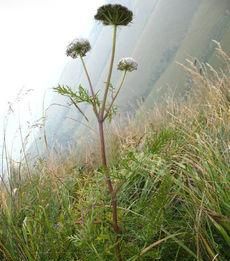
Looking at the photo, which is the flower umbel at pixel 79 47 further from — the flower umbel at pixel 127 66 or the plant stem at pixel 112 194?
the plant stem at pixel 112 194

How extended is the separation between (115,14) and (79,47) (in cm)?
31

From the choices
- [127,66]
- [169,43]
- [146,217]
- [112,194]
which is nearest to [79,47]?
[127,66]

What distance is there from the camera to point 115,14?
204 cm

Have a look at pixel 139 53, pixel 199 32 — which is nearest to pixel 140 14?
pixel 139 53

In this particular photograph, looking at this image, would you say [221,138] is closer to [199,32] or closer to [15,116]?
[15,116]

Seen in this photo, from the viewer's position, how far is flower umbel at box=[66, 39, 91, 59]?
89.5 inches

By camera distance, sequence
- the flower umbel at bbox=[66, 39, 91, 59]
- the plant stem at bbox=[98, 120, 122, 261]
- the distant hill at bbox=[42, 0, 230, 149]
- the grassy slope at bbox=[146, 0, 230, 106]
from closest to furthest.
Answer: the plant stem at bbox=[98, 120, 122, 261]
the flower umbel at bbox=[66, 39, 91, 59]
the grassy slope at bbox=[146, 0, 230, 106]
the distant hill at bbox=[42, 0, 230, 149]

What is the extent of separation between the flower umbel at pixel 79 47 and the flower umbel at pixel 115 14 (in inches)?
9.2

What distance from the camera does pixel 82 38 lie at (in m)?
2.29

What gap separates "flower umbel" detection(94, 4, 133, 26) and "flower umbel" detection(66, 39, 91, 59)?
0.23 m

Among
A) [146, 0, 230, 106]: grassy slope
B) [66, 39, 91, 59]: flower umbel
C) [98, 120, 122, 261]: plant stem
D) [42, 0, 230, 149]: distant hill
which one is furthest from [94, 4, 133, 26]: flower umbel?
[146, 0, 230, 106]: grassy slope

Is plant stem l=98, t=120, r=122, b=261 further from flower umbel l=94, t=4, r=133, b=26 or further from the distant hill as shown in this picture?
the distant hill

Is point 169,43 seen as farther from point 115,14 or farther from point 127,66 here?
point 115,14

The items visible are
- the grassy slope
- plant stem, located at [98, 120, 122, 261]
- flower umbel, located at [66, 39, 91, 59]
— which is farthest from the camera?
the grassy slope
